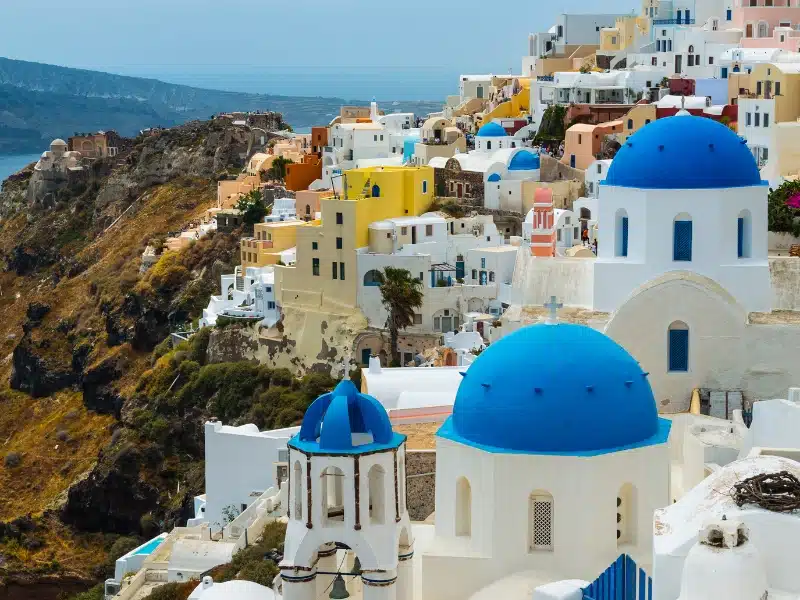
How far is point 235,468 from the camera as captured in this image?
40.7m

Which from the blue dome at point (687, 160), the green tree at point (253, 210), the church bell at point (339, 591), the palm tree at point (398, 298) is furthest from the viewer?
the green tree at point (253, 210)

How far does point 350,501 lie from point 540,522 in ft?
8.86

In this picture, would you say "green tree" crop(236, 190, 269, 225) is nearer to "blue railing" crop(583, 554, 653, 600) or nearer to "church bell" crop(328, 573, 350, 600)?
"church bell" crop(328, 573, 350, 600)

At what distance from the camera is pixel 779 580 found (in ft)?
51.0

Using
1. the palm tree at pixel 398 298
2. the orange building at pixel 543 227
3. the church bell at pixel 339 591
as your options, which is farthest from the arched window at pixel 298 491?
the palm tree at pixel 398 298

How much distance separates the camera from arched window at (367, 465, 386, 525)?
2092 centimetres

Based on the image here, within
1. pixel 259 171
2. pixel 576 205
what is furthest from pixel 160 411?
pixel 259 171

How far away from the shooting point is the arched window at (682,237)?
98.4 feet

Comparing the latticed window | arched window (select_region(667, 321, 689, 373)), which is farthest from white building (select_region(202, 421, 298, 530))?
the latticed window

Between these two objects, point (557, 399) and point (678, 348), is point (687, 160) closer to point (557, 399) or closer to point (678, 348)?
point (678, 348)

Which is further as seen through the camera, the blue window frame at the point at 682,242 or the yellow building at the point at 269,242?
the yellow building at the point at 269,242

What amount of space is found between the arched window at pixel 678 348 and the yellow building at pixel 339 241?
73.3 ft

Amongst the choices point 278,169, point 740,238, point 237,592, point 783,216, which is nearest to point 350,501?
point 237,592

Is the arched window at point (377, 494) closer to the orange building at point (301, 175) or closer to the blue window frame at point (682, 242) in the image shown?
the blue window frame at point (682, 242)
